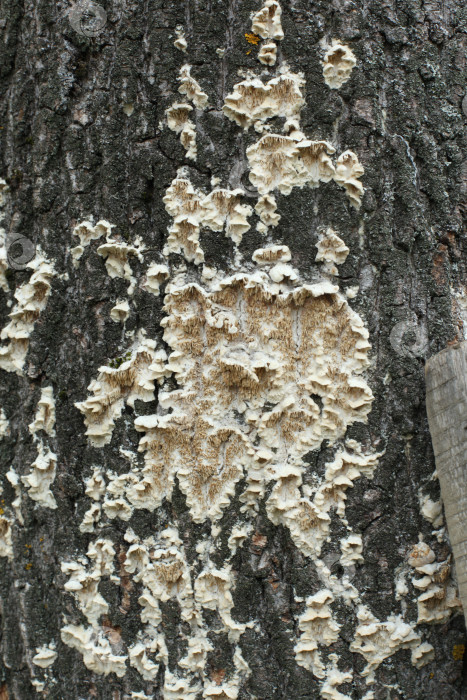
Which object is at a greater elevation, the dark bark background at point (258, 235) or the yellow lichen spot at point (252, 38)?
the yellow lichen spot at point (252, 38)

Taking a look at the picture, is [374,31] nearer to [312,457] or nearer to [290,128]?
[290,128]

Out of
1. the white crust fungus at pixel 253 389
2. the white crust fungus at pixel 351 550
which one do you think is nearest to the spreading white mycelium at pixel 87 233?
the white crust fungus at pixel 253 389

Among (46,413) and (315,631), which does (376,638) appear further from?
(46,413)

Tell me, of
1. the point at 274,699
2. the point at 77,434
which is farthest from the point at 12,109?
the point at 274,699

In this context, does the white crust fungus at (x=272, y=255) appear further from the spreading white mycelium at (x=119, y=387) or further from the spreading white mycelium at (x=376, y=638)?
the spreading white mycelium at (x=376, y=638)

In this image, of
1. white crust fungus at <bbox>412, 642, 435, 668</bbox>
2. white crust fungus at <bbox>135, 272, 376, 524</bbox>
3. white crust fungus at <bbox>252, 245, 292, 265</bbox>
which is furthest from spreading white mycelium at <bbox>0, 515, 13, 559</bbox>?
white crust fungus at <bbox>412, 642, 435, 668</bbox>

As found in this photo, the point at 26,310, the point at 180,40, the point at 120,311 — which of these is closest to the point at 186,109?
the point at 180,40
